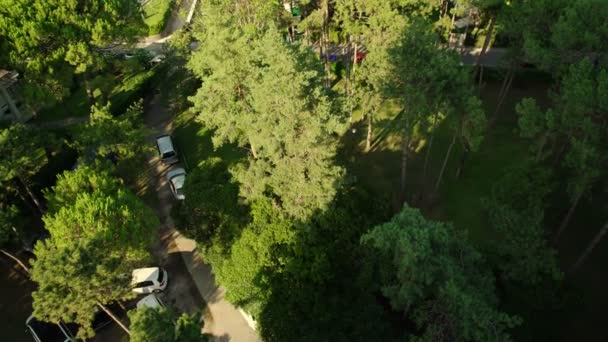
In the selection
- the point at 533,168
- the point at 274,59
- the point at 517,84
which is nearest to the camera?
the point at 274,59

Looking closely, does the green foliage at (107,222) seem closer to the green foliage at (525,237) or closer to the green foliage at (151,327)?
the green foliage at (151,327)

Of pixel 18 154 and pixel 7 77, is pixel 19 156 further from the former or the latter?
pixel 7 77

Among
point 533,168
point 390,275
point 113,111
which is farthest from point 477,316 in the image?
point 113,111

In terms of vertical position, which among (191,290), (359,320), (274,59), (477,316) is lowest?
(191,290)

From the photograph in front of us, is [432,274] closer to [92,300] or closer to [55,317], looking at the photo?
[92,300]

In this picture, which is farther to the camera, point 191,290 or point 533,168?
point 191,290

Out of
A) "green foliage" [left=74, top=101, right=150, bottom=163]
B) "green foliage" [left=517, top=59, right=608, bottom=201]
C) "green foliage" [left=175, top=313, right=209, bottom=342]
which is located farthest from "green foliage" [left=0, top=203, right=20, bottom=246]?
"green foliage" [left=517, top=59, right=608, bottom=201]
